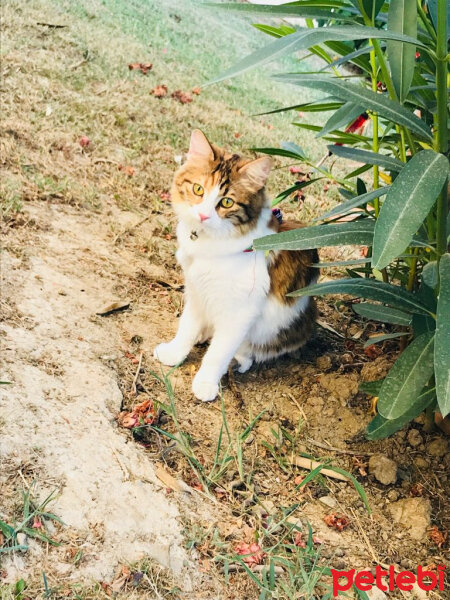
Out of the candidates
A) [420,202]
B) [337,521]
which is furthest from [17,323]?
[420,202]

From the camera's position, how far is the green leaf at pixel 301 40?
1.10 m

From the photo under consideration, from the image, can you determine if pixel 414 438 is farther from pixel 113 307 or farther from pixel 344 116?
pixel 113 307

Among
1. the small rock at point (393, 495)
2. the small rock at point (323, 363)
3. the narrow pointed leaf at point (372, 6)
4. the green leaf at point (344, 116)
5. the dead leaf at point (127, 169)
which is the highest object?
the narrow pointed leaf at point (372, 6)

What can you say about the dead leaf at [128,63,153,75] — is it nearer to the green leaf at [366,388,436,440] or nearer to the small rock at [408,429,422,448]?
the small rock at [408,429,422,448]

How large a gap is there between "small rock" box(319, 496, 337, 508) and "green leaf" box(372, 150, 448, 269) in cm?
104

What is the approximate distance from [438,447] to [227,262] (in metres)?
0.95

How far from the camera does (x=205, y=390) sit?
2.16 meters

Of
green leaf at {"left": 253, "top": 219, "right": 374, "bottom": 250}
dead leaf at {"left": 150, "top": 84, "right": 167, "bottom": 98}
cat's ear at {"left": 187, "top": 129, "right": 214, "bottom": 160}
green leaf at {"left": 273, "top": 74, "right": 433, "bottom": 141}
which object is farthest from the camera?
dead leaf at {"left": 150, "top": 84, "right": 167, "bottom": 98}

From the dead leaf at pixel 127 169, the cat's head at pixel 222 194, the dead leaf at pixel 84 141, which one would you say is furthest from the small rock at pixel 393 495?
the dead leaf at pixel 84 141

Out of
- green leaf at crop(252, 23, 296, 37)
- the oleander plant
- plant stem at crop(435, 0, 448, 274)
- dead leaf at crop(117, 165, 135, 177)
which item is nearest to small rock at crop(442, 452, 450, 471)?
the oleander plant

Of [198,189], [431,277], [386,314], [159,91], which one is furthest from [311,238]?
[159,91]

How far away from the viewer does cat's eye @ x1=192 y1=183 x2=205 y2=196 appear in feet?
7.10

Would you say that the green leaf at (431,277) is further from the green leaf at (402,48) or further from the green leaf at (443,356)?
the green leaf at (402,48)

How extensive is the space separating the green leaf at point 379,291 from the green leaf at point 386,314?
5.6 inches
